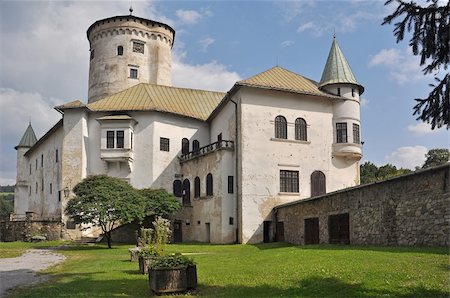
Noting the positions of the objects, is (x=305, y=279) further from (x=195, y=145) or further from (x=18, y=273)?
(x=195, y=145)

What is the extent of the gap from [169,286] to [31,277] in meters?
6.09

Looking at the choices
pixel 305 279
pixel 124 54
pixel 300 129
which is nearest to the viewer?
pixel 305 279

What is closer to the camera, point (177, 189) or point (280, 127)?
point (280, 127)

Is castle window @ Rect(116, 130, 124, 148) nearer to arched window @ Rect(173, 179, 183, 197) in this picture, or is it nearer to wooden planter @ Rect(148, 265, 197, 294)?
arched window @ Rect(173, 179, 183, 197)

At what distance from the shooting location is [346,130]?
39156 mm

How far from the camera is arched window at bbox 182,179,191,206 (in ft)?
139

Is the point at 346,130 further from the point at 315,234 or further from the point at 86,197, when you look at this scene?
the point at 86,197

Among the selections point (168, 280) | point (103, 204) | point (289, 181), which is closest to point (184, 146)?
point (289, 181)

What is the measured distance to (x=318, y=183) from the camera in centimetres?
3812

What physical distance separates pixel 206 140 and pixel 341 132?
12608 mm

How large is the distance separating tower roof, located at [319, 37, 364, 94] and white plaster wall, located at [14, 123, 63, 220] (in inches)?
944

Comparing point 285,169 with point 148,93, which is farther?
point 148,93

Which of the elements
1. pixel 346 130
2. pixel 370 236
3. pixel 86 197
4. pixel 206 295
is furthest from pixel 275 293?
pixel 346 130

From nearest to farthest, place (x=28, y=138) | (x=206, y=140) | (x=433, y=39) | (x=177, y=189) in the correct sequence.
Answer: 1. (x=433, y=39)
2. (x=177, y=189)
3. (x=206, y=140)
4. (x=28, y=138)
